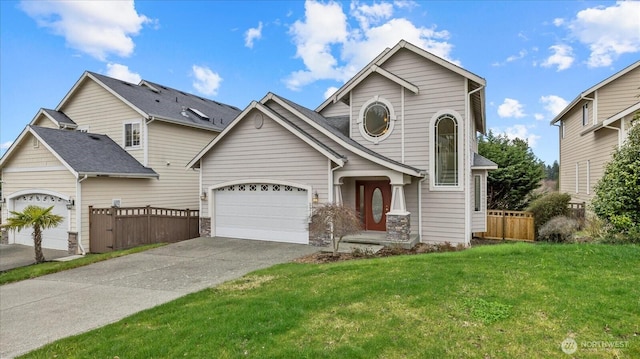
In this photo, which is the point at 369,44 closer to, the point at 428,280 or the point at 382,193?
the point at 382,193

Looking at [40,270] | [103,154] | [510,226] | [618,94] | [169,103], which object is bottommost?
[40,270]

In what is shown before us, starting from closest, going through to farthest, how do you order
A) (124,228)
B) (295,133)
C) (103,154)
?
(295,133)
(124,228)
(103,154)

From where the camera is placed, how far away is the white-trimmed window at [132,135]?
17812 millimetres

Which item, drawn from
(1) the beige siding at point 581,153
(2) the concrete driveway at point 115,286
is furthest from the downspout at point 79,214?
(1) the beige siding at point 581,153

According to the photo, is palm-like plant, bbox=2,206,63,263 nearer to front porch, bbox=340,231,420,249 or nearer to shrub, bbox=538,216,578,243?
front porch, bbox=340,231,420,249

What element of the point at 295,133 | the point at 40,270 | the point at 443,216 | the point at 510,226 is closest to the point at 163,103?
the point at 295,133

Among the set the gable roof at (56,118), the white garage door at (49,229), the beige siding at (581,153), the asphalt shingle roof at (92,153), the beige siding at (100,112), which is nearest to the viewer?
the asphalt shingle roof at (92,153)

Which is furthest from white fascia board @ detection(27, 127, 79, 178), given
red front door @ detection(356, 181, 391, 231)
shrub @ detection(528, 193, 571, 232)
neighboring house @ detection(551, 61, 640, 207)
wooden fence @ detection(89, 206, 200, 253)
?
neighboring house @ detection(551, 61, 640, 207)

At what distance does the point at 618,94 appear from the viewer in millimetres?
16766

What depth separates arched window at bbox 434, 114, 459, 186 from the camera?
1272cm

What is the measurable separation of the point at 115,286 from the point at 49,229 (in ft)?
32.2

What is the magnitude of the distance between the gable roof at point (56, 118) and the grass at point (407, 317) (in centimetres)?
1753

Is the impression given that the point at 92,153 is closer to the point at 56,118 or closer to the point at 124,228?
the point at 124,228

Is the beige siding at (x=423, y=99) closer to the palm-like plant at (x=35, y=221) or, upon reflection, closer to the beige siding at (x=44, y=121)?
the palm-like plant at (x=35, y=221)
